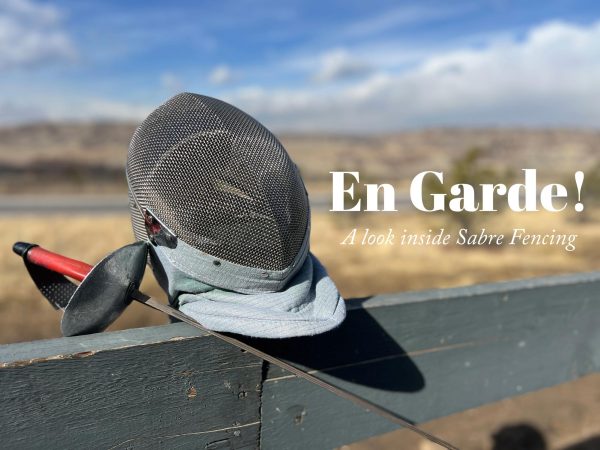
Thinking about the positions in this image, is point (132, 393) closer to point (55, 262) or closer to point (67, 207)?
point (55, 262)

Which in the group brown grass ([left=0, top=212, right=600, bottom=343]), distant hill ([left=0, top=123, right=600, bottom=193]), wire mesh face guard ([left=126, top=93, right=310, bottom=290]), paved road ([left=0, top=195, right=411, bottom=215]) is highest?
wire mesh face guard ([left=126, top=93, right=310, bottom=290])

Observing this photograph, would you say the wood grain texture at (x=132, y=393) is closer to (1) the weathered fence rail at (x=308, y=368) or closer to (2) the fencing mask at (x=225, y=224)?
(1) the weathered fence rail at (x=308, y=368)

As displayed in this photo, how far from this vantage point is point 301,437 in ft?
5.03

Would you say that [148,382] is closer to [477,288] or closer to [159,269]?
[159,269]

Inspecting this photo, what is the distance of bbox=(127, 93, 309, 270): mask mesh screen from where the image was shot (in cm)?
136

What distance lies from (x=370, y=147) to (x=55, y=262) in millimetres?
98196

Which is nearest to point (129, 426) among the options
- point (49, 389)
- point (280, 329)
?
point (49, 389)

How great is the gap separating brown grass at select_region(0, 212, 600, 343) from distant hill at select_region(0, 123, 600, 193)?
53.0 metres

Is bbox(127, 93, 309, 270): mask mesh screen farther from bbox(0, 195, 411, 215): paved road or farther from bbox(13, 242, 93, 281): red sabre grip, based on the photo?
bbox(0, 195, 411, 215): paved road

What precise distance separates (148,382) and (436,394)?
96 cm

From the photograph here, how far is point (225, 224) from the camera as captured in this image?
53.6 inches

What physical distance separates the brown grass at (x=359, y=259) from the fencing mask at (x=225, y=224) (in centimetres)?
447

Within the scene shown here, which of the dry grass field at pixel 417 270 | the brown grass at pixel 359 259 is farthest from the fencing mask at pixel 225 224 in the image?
the brown grass at pixel 359 259

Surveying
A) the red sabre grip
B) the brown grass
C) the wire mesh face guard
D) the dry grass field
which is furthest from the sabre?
the brown grass
